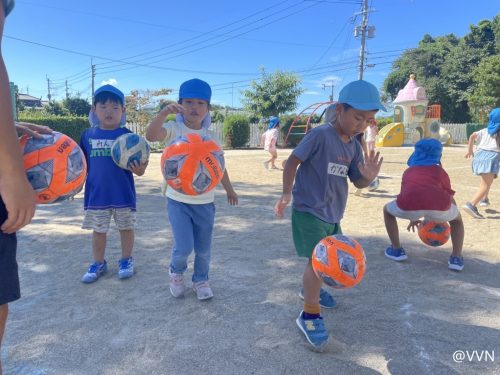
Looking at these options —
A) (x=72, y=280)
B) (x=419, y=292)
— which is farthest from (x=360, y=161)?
(x=72, y=280)

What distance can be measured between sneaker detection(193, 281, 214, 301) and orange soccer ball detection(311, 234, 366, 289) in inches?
42.5

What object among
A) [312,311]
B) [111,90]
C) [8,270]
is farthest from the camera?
[111,90]

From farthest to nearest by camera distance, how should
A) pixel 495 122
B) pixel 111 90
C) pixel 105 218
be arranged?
pixel 495 122, pixel 105 218, pixel 111 90

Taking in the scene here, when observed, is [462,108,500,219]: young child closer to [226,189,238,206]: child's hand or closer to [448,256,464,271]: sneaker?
Answer: [448,256,464,271]: sneaker

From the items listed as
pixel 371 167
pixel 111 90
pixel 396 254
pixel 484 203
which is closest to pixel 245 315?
pixel 371 167

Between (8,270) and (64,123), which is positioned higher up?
(64,123)

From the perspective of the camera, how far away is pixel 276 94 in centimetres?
3058

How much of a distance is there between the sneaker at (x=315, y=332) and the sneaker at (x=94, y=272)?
80.9 inches

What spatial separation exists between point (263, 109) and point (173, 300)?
28.5 m

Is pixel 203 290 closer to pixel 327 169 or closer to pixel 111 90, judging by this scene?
pixel 327 169

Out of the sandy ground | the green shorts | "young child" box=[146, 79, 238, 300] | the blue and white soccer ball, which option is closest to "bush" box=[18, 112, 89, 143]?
the sandy ground

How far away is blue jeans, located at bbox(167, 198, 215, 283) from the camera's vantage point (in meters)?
3.32

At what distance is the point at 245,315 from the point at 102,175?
184 cm

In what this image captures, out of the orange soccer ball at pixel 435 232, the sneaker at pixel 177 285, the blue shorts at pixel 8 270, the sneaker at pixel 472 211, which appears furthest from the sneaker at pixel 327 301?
the sneaker at pixel 472 211
